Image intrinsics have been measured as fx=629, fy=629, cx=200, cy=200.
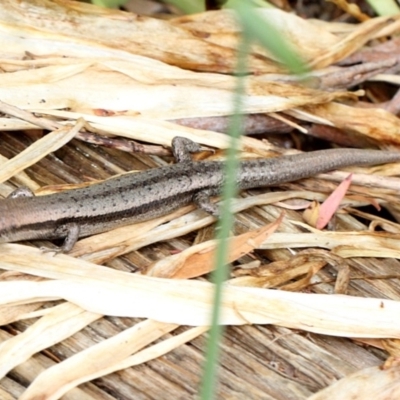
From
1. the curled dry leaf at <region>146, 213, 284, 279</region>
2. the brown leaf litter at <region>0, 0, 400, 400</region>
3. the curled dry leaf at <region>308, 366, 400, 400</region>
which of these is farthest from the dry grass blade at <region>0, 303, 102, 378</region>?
the curled dry leaf at <region>308, 366, 400, 400</region>

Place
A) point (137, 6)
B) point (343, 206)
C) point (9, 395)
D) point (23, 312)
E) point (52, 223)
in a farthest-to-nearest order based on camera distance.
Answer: point (137, 6) → point (343, 206) → point (52, 223) → point (23, 312) → point (9, 395)

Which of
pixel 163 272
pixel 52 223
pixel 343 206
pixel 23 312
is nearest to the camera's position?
pixel 23 312

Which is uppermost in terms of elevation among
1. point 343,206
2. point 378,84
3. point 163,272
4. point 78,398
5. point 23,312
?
point 378,84

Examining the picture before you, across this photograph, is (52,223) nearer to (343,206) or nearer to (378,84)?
(343,206)

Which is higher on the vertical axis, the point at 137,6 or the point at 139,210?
the point at 137,6

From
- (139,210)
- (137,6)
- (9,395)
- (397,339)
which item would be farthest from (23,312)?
(137,6)

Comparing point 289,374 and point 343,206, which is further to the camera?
point 343,206

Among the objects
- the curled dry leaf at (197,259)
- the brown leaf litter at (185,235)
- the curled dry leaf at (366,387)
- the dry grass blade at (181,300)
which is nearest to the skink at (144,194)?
the brown leaf litter at (185,235)
